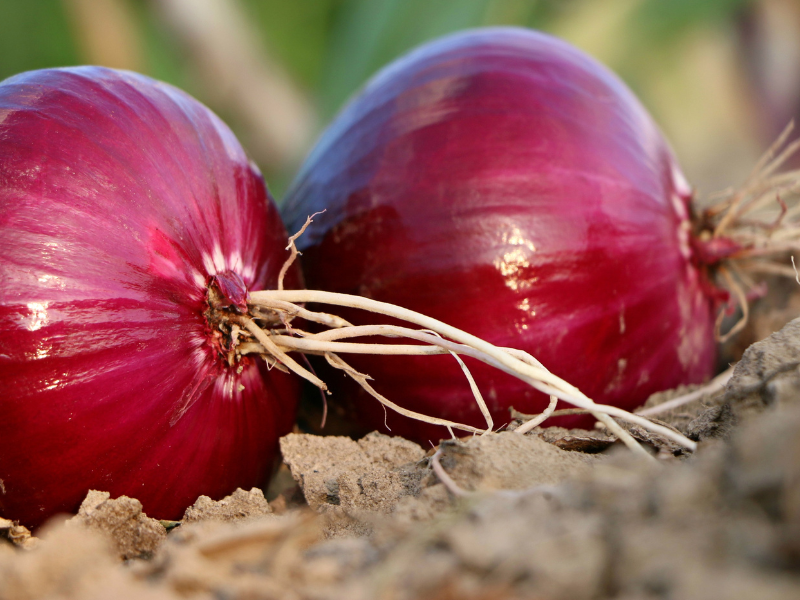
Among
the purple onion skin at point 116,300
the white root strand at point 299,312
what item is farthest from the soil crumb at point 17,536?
the white root strand at point 299,312

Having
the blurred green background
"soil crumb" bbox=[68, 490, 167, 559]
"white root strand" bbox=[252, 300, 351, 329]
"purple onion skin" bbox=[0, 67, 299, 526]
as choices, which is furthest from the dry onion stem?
the blurred green background

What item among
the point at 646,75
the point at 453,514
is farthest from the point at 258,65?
the point at 453,514

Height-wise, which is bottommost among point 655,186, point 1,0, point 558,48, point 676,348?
point 676,348

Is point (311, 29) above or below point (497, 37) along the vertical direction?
above

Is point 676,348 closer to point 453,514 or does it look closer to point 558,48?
point 558,48

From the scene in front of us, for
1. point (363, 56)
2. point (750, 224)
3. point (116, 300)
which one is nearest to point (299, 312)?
point (116, 300)

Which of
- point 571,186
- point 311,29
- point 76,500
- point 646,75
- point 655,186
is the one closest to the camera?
point 76,500

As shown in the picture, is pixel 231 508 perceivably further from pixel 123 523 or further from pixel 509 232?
pixel 509 232

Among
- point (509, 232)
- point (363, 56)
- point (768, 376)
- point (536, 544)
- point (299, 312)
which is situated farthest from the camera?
point (363, 56)

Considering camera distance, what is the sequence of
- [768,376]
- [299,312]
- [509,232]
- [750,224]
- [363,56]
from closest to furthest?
[768,376], [299,312], [509,232], [750,224], [363,56]
